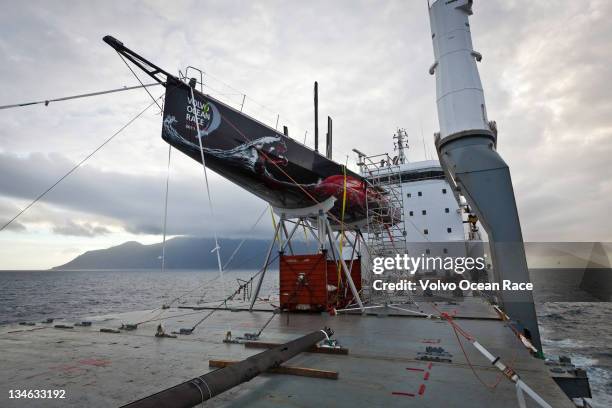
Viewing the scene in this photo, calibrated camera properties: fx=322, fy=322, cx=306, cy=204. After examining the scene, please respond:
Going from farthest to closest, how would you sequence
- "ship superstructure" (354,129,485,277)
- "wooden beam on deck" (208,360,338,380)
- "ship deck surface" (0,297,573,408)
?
"ship superstructure" (354,129,485,277)
"wooden beam on deck" (208,360,338,380)
"ship deck surface" (0,297,573,408)

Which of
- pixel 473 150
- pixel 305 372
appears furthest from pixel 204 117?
pixel 473 150

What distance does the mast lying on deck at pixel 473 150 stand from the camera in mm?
10695

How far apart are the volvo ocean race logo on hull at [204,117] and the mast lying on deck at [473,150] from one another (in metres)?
9.20

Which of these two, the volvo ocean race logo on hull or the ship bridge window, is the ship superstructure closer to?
the ship bridge window

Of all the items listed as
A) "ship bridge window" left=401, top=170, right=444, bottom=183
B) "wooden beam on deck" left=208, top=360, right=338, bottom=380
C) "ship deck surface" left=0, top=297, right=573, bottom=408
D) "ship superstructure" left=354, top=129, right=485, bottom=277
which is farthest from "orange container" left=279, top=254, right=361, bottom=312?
"ship bridge window" left=401, top=170, right=444, bottom=183

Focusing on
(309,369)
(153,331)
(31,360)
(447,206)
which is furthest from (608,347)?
(31,360)

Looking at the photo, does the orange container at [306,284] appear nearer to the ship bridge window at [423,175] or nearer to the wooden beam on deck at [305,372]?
the wooden beam on deck at [305,372]

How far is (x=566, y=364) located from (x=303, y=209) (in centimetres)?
1090

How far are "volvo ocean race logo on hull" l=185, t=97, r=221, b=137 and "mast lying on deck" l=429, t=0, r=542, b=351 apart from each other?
9.20 metres

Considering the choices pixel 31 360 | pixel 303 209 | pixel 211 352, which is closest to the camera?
pixel 31 360

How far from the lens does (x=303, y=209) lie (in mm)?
15484

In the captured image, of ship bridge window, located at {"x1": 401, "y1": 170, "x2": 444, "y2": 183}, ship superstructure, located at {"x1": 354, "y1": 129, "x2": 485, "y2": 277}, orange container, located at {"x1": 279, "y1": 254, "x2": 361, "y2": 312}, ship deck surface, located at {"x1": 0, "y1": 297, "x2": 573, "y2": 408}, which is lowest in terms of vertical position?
ship deck surface, located at {"x1": 0, "y1": 297, "x2": 573, "y2": 408}

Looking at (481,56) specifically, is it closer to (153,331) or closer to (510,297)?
(510,297)

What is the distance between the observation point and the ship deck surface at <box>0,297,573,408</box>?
14.4 feet
